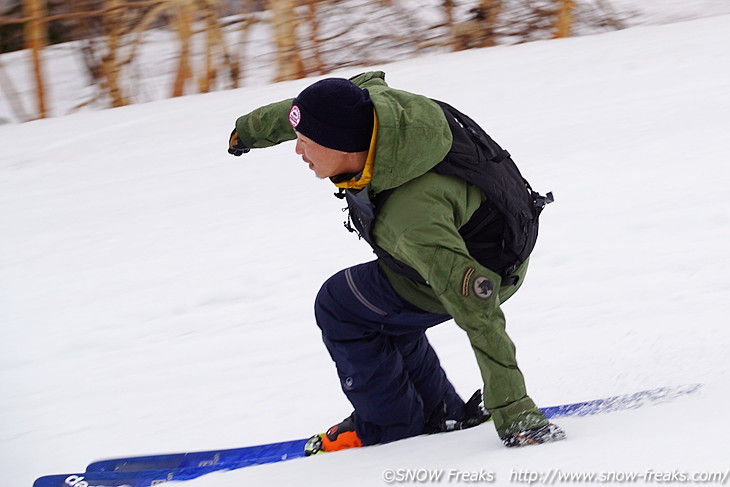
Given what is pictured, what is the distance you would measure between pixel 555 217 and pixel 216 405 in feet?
6.97

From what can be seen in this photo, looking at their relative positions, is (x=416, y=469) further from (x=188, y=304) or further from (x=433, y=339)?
(x=188, y=304)

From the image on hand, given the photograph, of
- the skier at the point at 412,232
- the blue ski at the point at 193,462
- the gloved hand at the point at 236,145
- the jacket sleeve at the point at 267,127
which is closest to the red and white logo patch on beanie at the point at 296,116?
the skier at the point at 412,232

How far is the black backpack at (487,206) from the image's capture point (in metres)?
2.08

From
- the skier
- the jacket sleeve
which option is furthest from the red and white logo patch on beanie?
the jacket sleeve

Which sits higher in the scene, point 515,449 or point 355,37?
point 515,449

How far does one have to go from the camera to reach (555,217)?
15.1 ft

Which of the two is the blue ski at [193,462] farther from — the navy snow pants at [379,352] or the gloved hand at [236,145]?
the gloved hand at [236,145]

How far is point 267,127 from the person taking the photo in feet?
8.58

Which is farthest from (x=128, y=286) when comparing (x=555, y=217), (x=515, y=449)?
(x=515, y=449)

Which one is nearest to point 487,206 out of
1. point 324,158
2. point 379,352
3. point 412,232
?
point 412,232

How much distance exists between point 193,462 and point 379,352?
756 millimetres

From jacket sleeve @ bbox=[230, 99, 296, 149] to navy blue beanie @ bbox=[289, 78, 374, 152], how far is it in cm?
48

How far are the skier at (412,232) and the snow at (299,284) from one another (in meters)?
0.23

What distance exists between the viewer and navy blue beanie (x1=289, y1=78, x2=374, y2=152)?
6.73 ft
